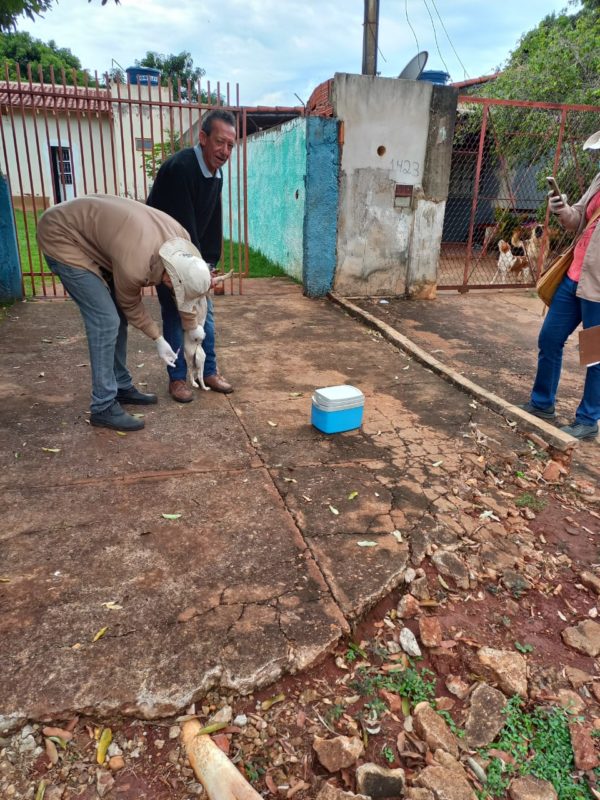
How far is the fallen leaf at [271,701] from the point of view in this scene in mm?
1734

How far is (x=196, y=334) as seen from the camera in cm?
340

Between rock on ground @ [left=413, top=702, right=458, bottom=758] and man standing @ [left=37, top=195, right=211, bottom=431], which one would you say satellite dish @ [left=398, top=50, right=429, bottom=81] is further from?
rock on ground @ [left=413, top=702, right=458, bottom=758]

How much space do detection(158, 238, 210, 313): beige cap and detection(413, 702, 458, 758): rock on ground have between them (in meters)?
2.21

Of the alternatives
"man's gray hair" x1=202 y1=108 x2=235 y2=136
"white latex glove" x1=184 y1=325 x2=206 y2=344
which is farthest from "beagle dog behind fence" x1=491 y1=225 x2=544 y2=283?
"white latex glove" x1=184 y1=325 x2=206 y2=344

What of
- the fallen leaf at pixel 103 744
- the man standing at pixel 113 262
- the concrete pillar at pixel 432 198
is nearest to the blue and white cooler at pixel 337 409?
the man standing at pixel 113 262

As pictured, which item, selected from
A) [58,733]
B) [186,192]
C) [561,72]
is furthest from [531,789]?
[561,72]

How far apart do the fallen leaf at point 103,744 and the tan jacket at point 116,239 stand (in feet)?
6.79

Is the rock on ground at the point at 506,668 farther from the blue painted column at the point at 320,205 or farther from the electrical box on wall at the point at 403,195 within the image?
the electrical box on wall at the point at 403,195

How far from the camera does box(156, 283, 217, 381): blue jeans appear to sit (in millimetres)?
3590

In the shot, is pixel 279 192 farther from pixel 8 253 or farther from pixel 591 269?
pixel 591 269

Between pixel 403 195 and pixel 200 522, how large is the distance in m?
5.82

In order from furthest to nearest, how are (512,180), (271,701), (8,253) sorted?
1. (512,180)
2. (8,253)
3. (271,701)

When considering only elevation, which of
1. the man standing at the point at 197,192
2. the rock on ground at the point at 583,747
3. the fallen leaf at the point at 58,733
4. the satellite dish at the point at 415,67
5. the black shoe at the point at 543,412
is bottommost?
the rock on ground at the point at 583,747

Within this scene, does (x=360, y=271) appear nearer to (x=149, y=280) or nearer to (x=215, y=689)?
(x=149, y=280)
